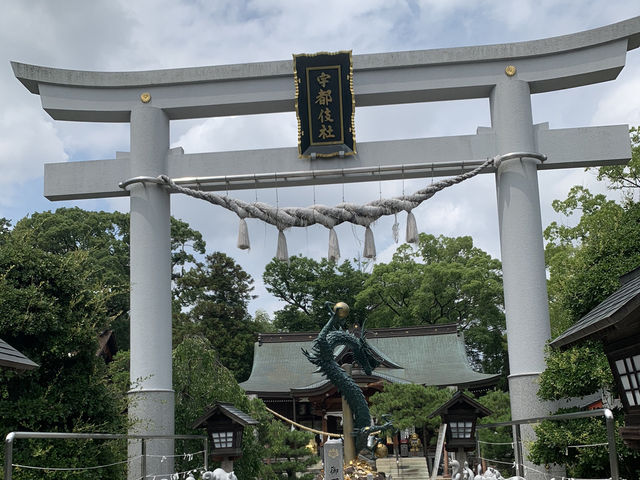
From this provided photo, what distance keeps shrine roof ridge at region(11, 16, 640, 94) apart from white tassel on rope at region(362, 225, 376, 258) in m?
2.56

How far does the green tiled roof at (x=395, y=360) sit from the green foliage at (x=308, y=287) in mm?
Answer: 7100

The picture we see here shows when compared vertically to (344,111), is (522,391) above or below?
below

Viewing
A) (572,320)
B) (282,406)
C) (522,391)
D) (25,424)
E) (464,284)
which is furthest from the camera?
(464,284)

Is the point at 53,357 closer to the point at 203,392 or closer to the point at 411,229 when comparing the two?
the point at 203,392

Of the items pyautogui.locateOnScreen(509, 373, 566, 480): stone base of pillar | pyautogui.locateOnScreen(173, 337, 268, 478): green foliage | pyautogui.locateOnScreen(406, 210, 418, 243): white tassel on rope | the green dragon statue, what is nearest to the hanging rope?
pyautogui.locateOnScreen(406, 210, 418, 243): white tassel on rope

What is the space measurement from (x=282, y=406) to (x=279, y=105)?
11.6m

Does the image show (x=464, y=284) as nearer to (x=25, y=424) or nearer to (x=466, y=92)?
(x=466, y=92)

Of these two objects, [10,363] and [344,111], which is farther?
[344,111]

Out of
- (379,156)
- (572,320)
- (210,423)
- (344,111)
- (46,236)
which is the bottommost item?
(210,423)

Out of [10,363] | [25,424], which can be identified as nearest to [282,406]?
[25,424]

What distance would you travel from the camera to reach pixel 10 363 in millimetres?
5133

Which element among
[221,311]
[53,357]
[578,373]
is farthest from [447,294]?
[53,357]

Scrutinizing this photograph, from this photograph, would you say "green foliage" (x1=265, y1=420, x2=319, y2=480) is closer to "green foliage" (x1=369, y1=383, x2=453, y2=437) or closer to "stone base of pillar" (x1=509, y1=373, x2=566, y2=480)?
"green foliage" (x1=369, y1=383, x2=453, y2=437)

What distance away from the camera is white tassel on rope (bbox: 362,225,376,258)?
10578 millimetres
